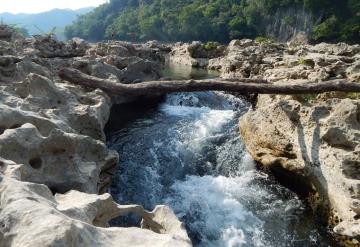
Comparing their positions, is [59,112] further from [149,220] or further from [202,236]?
[149,220]

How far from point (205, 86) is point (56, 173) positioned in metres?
7.71

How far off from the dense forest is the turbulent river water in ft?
158

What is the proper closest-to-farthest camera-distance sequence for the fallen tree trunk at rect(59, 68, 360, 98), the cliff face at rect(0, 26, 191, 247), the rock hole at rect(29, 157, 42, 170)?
the cliff face at rect(0, 26, 191, 247) < the rock hole at rect(29, 157, 42, 170) < the fallen tree trunk at rect(59, 68, 360, 98)

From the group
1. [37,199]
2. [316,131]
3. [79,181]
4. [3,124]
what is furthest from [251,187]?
[37,199]

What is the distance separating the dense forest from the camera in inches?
2906

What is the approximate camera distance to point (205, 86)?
1462 cm

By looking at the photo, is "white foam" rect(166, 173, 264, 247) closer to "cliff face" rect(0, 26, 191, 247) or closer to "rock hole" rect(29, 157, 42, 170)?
"cliff face" rect(0, 26, 191, 247)

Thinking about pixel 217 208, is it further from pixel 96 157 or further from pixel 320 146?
pixel 96 157

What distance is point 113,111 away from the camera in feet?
64.8

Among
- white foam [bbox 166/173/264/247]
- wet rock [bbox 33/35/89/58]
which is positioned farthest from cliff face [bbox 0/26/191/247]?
wet rock [bbox 33/35/89/58]

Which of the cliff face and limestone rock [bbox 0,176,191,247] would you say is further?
the cliff face

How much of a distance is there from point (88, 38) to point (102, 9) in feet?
84.2

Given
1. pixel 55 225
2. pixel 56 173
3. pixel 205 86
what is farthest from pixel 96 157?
pixel 205 86

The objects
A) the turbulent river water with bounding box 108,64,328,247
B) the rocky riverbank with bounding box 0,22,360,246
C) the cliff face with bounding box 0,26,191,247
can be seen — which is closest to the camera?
the cliff face with bounding box 0,26,191,247
